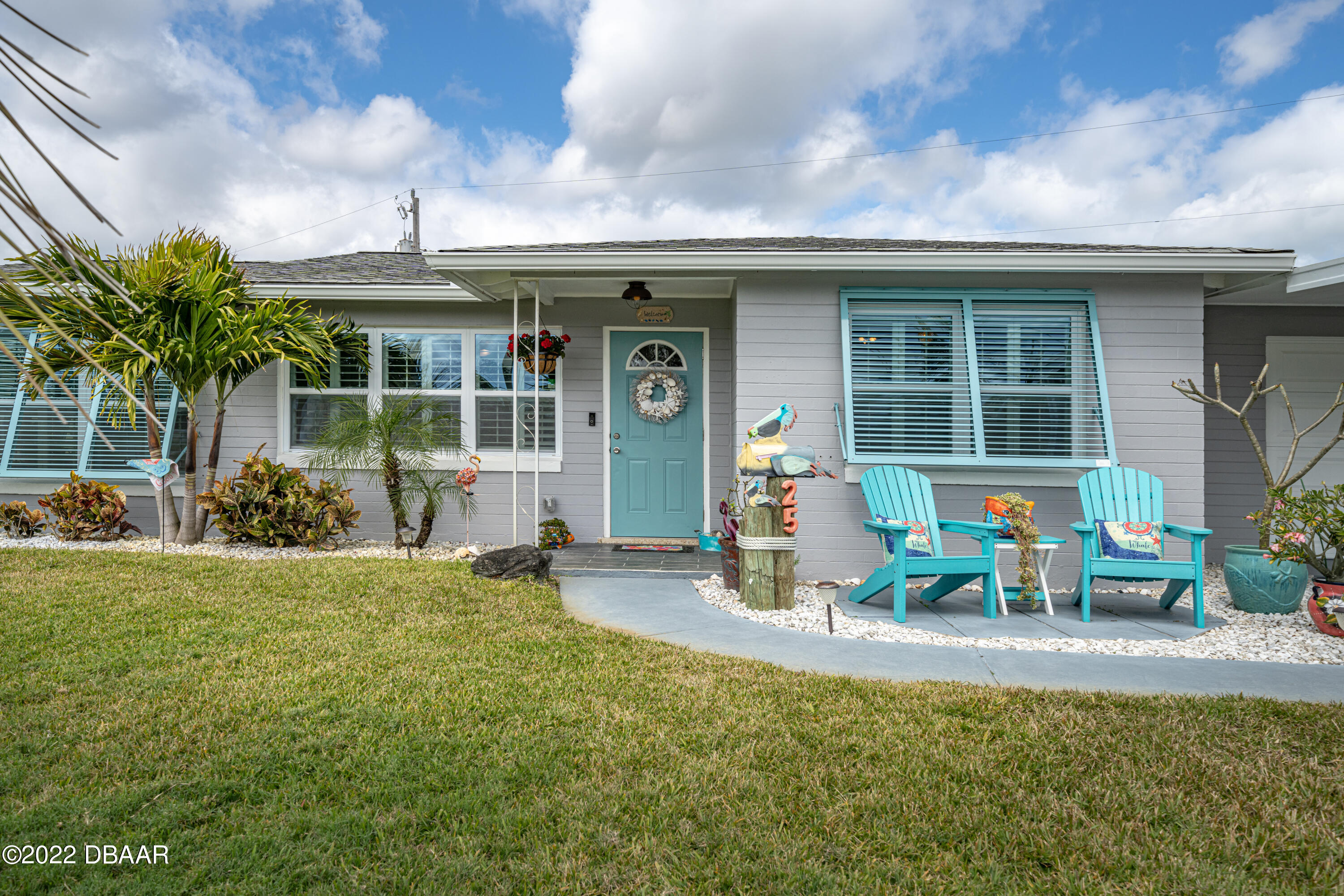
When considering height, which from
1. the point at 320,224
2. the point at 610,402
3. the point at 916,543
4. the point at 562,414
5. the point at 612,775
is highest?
the point at 320,224

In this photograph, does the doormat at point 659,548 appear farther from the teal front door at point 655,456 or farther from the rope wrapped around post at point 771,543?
the rope wrapped around post at point 771,543

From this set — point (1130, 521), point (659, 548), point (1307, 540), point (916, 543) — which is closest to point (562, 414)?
point (659, 548)

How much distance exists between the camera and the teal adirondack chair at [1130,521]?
13.9 ft

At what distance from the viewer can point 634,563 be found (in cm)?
576

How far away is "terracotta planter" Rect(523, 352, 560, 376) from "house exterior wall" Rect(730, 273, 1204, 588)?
1.95 m

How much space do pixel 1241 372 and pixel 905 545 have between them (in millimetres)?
4500

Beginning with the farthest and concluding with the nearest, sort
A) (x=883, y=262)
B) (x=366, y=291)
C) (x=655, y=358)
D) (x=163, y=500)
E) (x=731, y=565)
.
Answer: (x=655, y=358) → (x=366, y=291) → (x=163, y=500) → (x=883, y=262) → (x=731, y=565)

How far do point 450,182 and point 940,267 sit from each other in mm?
15526

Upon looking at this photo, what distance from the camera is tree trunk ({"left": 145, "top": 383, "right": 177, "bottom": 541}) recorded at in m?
5.89

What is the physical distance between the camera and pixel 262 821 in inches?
76.6

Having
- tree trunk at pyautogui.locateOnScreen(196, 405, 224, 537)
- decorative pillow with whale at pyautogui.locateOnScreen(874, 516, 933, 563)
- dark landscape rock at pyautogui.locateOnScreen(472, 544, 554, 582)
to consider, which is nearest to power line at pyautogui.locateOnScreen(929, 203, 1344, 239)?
decorative pillow with whale at pyautogui.locateOnScreen(874, 516, 933, 563)

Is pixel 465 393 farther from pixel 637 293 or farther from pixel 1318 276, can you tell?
pixel 1318 276

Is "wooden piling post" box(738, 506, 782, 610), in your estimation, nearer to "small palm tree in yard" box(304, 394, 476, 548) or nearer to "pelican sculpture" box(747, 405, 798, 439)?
"pelican sculpture" box(747, 405, 798, 439)

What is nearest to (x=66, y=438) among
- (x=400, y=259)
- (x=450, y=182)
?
(x=400, y=259)
